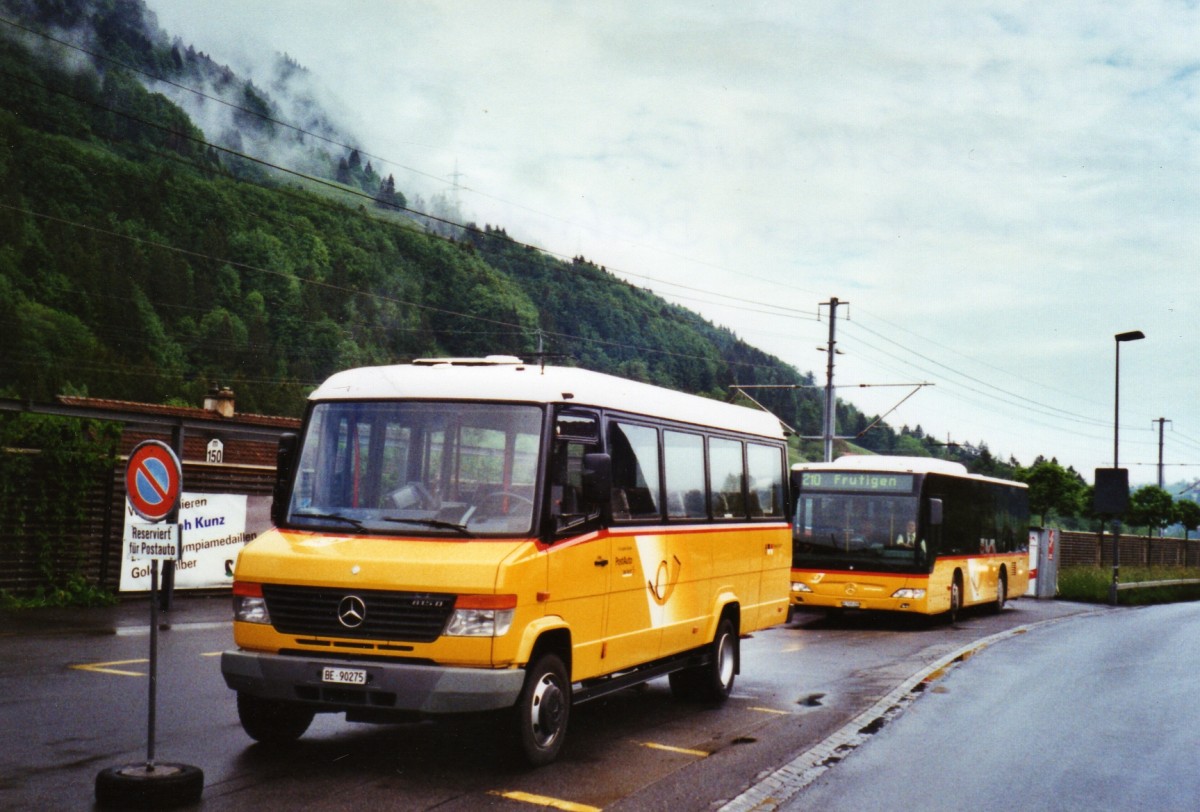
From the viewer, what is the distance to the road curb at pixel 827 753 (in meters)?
7.99

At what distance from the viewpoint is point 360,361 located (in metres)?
Result: 84.7

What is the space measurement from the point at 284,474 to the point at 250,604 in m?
1.08

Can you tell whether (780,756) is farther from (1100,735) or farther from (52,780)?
(52,780)

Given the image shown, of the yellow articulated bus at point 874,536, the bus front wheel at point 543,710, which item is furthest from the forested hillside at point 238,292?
the bus front wheel at point 543,710

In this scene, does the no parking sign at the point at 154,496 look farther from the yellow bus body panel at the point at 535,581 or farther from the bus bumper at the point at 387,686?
the bus bumper at the point at 387,686

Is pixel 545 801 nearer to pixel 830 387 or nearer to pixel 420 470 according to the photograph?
pixel 420 470

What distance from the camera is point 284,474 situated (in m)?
9.22

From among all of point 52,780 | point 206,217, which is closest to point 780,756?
point 52,780

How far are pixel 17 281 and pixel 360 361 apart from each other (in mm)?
21557

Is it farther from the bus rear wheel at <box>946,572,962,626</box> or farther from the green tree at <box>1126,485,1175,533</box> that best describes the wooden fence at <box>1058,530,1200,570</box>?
the bus rear wheel at <box>946,572,962,626</box>

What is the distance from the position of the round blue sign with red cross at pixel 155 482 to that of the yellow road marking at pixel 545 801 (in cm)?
268

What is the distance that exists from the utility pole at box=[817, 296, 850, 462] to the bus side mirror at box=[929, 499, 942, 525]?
71.6 feet

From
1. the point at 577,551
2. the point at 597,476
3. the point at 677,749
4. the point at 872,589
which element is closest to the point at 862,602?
the point at 872,589

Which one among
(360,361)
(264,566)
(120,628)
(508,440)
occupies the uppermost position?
(360,361)
